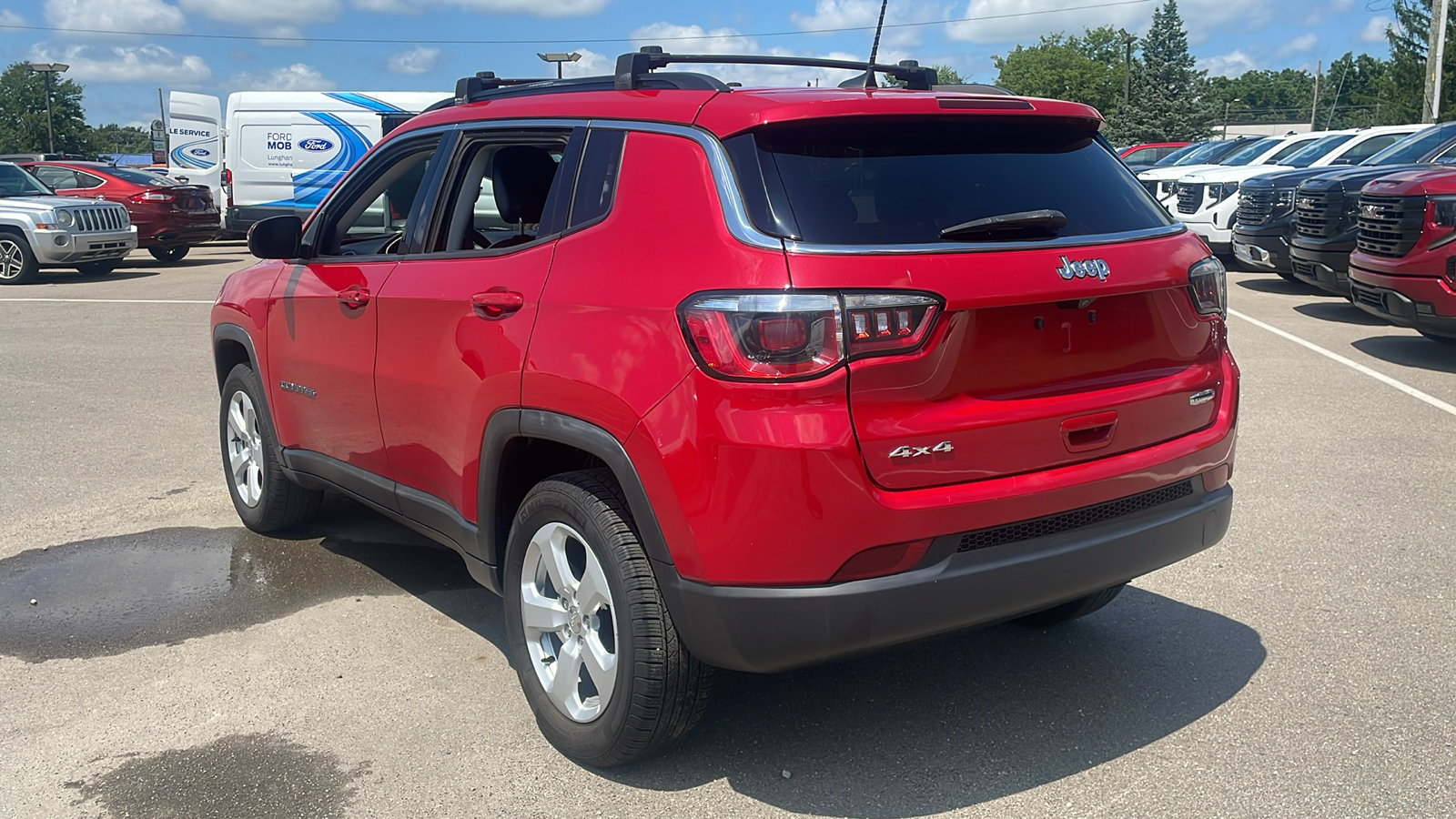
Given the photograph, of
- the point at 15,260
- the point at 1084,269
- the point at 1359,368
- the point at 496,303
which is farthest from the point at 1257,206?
the point at 15,260

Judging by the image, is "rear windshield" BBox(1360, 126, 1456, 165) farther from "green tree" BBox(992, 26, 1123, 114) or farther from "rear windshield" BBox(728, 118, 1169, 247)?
"green tree" BBox(992, 26, 1123, 114)

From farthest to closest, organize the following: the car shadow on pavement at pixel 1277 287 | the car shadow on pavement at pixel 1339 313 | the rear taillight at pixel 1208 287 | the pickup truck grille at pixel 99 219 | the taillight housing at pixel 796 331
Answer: the pickup truck grille at pixel 99 219
the car shadow on pavement at pixel 1277 287
the car shadow on pavement at pixel 1339 313
the rear taillight at pixel 1208 287
the taillight housing at pixel 796 331

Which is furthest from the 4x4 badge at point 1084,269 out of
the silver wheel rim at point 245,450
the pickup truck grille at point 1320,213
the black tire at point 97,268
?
the black tire at point 97,268

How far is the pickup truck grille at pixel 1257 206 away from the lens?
14109 millimetres

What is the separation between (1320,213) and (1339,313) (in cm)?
168

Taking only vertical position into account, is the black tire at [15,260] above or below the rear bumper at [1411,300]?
below

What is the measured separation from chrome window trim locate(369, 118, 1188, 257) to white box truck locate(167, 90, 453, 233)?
1922 centimetres

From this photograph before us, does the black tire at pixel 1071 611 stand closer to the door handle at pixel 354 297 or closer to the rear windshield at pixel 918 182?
the rear windshield at pixel 918 182

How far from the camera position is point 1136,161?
29.8 metres

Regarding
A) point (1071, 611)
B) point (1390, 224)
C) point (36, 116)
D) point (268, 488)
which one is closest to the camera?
point (1071, 611)

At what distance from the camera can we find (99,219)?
17.4 m

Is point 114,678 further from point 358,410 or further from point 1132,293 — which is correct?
point 1132,293

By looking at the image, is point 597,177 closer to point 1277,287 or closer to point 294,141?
point 1277,287

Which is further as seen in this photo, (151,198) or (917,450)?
(151,198)
